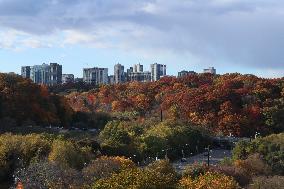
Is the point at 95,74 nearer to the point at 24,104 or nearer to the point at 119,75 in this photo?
the point at 119,75

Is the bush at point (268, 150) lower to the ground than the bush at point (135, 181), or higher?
lower

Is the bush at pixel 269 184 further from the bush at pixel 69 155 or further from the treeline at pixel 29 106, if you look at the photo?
the treeline at pixel 29 106

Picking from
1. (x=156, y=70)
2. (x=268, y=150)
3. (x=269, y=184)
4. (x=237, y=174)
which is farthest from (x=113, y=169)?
(x=156, y=70)

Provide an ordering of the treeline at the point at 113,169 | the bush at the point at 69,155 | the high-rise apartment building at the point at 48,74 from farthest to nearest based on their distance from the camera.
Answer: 1. the high-rise apartment building at the point at 48,74
2. the bush at the point at 69,155
3. the treeline at the point at 113,169

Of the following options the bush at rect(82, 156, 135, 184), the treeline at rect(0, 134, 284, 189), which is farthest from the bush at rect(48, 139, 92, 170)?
the bush at rect(82, 156, 135, 184)

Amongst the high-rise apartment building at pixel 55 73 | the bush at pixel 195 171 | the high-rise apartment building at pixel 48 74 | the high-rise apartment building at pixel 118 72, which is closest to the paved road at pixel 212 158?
the bush at pixel 195 171

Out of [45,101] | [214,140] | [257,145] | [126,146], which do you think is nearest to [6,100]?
[45,101]
